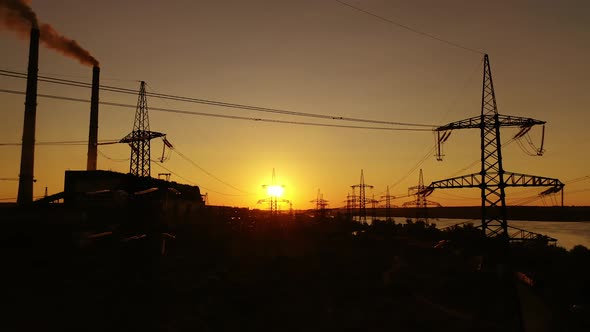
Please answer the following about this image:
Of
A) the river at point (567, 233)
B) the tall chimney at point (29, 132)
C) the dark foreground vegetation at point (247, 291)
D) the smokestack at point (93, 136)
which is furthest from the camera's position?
the river at point (567, 233)

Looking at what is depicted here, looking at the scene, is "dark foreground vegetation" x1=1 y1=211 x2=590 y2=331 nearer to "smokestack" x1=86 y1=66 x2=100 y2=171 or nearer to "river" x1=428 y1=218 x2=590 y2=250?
"smokestack" x1=86 y1=66 x2=100 y2=171

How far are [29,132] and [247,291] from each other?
2775 cm

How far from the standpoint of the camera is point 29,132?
34656 mm

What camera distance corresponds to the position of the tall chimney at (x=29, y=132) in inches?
1351

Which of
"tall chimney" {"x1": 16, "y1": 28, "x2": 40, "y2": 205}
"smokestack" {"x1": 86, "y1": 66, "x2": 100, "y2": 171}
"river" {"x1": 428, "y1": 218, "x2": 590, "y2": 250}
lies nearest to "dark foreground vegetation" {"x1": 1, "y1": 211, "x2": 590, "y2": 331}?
"tall chimney" {"x1": 16, "y1": 28, "x2": 40, "y2": 205}

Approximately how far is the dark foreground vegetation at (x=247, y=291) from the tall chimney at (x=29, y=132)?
1391cm

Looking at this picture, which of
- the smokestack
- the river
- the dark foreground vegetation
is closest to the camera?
the dark foreground vegetation

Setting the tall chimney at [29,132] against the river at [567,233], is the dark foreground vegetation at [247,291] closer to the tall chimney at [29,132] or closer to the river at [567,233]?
the tall chimney at [29,132]

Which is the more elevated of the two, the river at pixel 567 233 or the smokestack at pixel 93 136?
the smokestack at pixel 93 136

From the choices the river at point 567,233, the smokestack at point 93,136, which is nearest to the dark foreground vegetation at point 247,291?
the smokestack at point 93,136

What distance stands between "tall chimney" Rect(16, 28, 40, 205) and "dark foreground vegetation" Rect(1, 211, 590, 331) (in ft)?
45.6

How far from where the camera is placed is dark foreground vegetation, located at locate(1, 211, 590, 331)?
40.7ft

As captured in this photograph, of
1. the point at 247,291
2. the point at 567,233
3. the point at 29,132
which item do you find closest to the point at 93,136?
the point at 29,132

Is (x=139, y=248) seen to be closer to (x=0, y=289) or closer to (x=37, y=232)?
(x=37, y=232)
